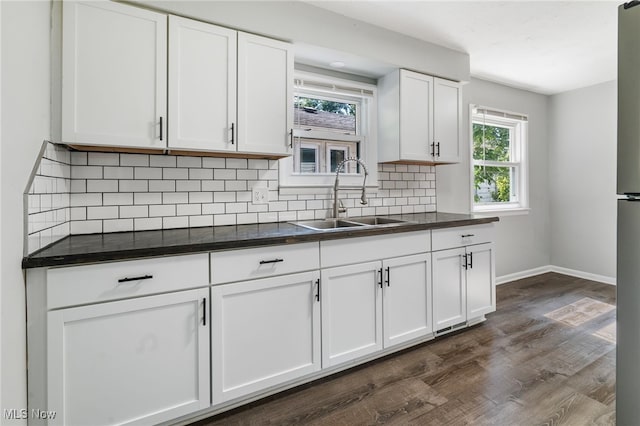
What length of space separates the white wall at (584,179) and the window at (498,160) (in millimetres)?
549

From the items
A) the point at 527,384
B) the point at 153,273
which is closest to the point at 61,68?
the point at 153,273

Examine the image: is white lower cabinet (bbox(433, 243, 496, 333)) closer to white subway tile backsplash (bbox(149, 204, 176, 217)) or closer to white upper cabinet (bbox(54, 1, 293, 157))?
white upper cabinet (bbox(54, 1, 293, 157))

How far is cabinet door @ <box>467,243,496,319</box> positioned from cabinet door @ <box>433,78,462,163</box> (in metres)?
0.84

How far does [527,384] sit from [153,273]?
7.04 ft

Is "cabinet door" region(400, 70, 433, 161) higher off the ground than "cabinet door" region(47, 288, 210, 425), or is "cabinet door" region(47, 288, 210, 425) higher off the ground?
"cabinet door" region(400, 70, 433, 161)

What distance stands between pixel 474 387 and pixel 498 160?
2.98 m

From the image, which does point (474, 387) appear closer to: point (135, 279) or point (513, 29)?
point (135, 279)

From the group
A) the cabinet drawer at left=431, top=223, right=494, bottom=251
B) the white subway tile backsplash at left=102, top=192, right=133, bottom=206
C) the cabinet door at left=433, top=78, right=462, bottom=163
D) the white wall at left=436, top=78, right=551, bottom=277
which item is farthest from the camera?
the white wall at left=436, top=78, right=551, bottom=277

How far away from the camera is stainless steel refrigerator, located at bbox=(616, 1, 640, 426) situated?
88 cm

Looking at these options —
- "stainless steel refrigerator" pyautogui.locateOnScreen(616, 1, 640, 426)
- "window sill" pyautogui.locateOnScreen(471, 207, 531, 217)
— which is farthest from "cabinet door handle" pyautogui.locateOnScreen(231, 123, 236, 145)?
"window sill" pyautogui.locateOnScreen(471, 207, 531, 217)

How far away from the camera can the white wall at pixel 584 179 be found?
3.78m

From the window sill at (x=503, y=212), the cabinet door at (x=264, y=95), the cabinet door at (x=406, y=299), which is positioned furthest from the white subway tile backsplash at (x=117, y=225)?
the window sill at (x=503, y=212)

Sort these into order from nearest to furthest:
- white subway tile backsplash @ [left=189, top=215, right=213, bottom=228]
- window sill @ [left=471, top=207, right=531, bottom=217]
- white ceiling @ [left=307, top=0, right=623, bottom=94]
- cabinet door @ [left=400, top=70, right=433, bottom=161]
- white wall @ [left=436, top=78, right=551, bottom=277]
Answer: white subway tile backsplash @ [left=189, top=215, right=213, bottom=228], white ceiling @ [left=307, top=0, right=623, bottom=94], cabinet door @ [left=400, top=70, right=433, bottom=161], white wall @ [left=436, top=78, right=551, bottom=277], window sill @ [left=471, top=207, right=531, bottom=217]

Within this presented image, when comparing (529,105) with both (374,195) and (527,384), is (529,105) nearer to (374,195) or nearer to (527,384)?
(374,195)
